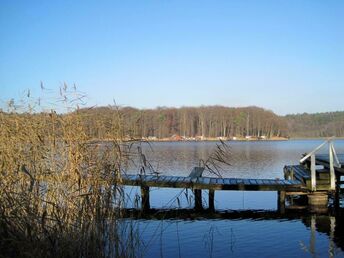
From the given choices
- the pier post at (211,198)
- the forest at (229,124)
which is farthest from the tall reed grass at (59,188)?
the forest at (229,124)

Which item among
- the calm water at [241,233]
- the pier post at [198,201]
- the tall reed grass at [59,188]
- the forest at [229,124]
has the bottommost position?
the calm water at [241,233]

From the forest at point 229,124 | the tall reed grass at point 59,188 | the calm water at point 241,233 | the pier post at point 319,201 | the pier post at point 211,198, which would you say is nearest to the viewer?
the tall reed grass at point 59,188

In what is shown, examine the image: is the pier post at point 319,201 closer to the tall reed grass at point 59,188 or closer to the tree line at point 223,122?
the tall reed grass at point 59,188

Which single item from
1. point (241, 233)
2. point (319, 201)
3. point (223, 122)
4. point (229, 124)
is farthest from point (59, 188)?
point (229, 124)

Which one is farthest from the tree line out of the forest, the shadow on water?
the shadow on water

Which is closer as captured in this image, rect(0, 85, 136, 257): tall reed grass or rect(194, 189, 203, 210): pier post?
rect(0, 85, 136, 257): tall reed grass

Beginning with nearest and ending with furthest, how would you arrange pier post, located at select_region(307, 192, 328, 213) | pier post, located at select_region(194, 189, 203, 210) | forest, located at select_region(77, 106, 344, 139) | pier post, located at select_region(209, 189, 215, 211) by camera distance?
pier post, located at select_region(307, 192, 328, 213) < pier post, located at select_region(209, 189, 215, 211) < pier post, located at select_region(194, 189, 203, 210) < forest, located at select_region(77, 106, 344, 139)

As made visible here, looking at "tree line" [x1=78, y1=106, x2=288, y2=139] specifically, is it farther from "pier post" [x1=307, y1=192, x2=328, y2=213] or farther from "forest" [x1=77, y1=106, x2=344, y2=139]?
"pier post" [x1=307, y1=192, x2=328, y2=213]

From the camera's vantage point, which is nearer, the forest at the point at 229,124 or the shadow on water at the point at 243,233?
the shadow on water at the point at 243,233

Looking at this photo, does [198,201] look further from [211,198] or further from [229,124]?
[229,124]

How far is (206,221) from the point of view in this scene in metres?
12.9

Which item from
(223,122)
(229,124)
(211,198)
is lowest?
(211,198)

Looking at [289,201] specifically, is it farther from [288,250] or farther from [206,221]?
[288,250]

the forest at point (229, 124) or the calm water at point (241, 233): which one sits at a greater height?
the forest at point (229, 124)
